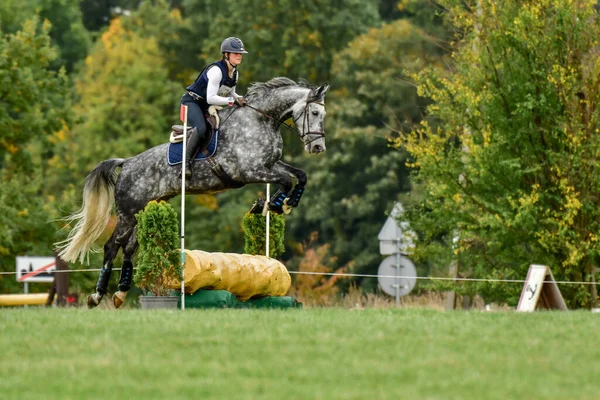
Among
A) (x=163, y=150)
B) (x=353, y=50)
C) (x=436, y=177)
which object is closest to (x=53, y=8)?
(x=353, y=50)

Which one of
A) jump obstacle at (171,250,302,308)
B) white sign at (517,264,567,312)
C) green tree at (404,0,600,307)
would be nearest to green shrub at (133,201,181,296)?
jump obstacle at (171,250,302,308)

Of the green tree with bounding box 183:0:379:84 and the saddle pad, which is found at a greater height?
the green tree with bounding box 183:0:379:84

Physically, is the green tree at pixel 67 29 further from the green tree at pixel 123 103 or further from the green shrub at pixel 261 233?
the green shrub at pixel 261 233

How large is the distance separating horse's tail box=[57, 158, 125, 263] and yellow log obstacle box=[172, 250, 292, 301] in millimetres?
2875

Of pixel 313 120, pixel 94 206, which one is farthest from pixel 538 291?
pixel 94 206

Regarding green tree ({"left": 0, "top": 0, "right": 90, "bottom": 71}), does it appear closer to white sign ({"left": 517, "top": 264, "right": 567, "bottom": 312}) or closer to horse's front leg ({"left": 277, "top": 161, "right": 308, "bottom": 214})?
white sign ({"left": 517, "top": 264, "right": 567, "bottom": 312})

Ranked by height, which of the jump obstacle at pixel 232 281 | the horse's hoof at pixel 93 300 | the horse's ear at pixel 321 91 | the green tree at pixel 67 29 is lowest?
the horse's hoof at pixel 93 300

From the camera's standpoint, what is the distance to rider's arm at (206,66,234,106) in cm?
1717

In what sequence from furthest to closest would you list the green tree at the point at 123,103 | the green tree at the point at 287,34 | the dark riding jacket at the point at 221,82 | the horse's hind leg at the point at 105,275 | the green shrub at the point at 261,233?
the green tree at the point at 123,103 → the green tree at the point at 287,34 → the horse's hind leg at the point at 105,275 → the green shrub at the point at 261,233 → the dark riding jacket at the point at 221,82

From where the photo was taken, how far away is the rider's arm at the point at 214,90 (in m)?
17.2

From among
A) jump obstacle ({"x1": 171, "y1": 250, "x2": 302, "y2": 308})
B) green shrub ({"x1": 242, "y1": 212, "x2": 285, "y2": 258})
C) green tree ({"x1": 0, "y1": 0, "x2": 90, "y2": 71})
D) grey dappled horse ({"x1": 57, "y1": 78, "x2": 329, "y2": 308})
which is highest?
green tree ({"x1": 0, "y1": 0, "x2": 90, "y2": 71})

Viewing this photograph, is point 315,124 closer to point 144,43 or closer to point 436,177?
point 436,177

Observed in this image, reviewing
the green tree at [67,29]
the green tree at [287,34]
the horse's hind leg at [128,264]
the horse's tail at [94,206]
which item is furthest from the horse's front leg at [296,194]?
the green tree at [67,29]

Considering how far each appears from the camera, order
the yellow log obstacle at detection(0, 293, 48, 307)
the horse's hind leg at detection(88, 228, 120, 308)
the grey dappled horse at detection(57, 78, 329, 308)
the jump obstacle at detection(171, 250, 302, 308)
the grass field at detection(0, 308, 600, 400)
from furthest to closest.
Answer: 1. the yellow log obstacle at detection(0, 293, 48, 307)
2. the horse's hind leg at detection(88, 228, 120, 308)
3. the grey dappled horse at detection(57, 78, 329, 308)
4. the jump obstacle at detection(171, 250, 302, 308)
5. the grass field at detection(0, 308, 600, 400)
